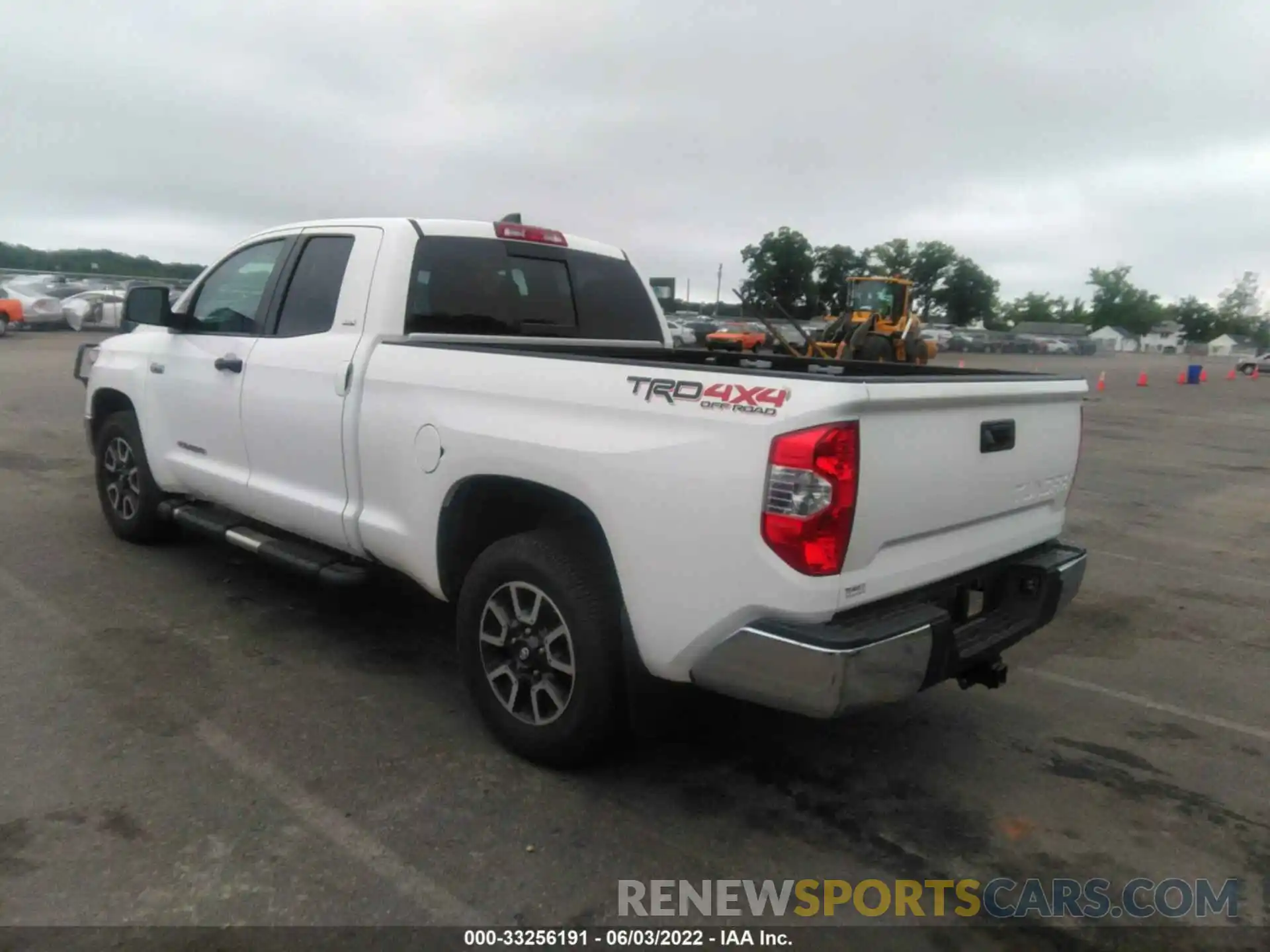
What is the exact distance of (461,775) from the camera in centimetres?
352

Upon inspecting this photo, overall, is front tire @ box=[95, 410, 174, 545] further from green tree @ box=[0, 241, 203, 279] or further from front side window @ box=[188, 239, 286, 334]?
green tree @ box=[0, 241, 203, 279]

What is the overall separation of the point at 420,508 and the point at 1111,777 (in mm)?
2881

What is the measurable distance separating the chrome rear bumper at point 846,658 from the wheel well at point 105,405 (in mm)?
4698

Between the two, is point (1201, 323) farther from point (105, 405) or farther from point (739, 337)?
point (105, 405)

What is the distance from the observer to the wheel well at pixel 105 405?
6.08m

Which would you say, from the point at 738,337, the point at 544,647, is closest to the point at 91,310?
the point at 738,337

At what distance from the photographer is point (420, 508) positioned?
152 inches

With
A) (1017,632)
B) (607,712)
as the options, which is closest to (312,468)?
(607,712)

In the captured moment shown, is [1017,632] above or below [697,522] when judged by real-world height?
below

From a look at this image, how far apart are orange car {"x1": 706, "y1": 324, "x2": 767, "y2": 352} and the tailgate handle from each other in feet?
70.3

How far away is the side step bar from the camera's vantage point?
432 cm

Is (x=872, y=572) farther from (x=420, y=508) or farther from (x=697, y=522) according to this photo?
(x=420, y=508)

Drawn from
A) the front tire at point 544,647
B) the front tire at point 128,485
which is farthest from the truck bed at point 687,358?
the front tire at point 128,485

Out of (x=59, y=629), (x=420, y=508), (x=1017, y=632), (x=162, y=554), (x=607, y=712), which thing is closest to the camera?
(x=607, y=712)
